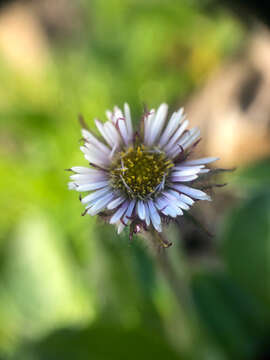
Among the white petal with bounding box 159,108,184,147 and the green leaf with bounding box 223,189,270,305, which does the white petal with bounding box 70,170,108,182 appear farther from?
the green leaf with bounding box 223,189,270,305

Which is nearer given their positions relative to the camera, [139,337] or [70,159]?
[139,337]

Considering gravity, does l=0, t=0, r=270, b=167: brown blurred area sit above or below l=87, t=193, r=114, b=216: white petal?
above

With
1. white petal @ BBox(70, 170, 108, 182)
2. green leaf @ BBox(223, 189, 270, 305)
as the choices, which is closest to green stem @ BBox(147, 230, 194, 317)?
white petal @ BBox(70, 170, 108, 182)

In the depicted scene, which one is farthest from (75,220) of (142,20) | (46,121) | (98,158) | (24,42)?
(24,42)

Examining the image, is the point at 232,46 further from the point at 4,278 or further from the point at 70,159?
the point at 4,278

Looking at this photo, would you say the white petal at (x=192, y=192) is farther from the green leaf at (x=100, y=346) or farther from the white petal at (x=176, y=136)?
the green leaf at (x=100, y=346)

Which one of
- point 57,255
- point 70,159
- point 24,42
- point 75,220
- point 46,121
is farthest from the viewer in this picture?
point 24,42
